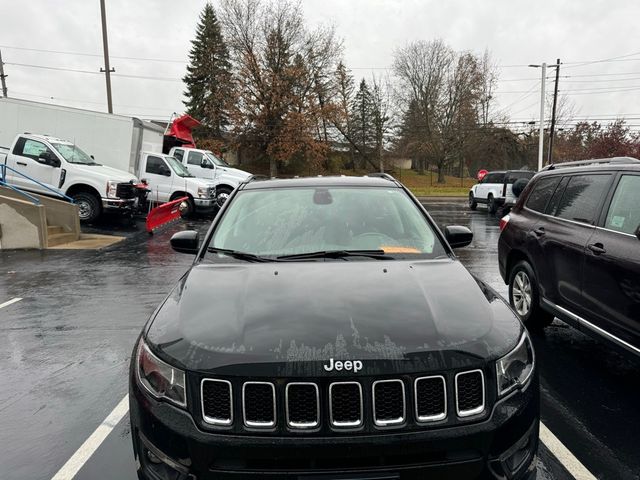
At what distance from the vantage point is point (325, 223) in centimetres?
338

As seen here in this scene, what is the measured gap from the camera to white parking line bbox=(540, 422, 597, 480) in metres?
2.69

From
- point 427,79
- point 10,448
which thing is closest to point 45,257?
point 10,448

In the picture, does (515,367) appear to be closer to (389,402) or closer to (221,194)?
(389,402)

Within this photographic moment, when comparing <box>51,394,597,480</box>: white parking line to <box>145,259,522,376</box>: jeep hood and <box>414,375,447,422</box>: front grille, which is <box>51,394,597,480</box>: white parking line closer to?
<box>145,259,522,376</box>: jeep hood

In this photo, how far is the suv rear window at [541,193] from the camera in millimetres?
5113

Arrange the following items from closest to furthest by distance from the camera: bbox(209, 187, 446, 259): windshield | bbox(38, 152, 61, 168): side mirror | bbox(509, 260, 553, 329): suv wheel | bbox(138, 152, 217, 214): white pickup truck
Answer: bbox(209, 187, 446, 259): windshield, bbox(509, 260, 553, 329): suv wheel, bbox(38, 152, 61, 168): side mirror, bbox(138, 152, 217, 214): white pickup truck

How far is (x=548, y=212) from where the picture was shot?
16.4 feet

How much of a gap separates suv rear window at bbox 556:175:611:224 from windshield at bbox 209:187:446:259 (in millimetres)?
1785

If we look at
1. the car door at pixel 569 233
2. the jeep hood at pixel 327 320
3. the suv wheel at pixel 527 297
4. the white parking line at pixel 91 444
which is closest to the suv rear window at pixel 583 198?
the car door at pixel 569 233

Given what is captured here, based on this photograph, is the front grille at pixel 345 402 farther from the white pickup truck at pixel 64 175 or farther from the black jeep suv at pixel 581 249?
the white pickup truck at pixel 64 175

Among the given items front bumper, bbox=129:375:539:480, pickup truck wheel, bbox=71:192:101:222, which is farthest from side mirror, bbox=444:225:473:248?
pickup truck wheel, bbox=71:192:101:222

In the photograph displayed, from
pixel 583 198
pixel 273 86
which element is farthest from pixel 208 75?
pixel 583 198

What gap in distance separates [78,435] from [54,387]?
36.9 inches

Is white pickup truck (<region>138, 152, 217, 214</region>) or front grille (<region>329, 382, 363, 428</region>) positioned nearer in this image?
front grille (<region>329, 382, 363, 428</region>)
